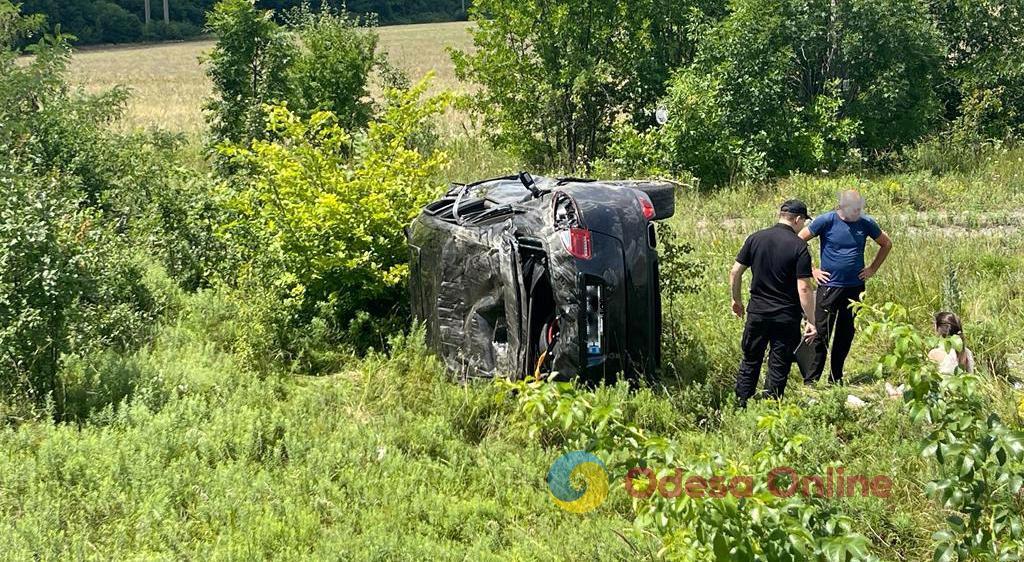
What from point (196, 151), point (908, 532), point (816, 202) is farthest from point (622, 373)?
point (196, 151)

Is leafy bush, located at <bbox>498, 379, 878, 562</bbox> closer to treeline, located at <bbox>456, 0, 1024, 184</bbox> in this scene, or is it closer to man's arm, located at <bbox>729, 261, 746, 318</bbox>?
man's arm, located at <bbox>729, 261, 746, 318</bbox>

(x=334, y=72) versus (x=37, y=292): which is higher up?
(x=334, y=72)

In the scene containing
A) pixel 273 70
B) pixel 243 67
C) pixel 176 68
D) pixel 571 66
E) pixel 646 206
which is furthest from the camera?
pixel 176 68

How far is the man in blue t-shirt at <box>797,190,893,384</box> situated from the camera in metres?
6.99

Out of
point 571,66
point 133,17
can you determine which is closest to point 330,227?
point 571,66

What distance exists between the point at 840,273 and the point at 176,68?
52086 mm

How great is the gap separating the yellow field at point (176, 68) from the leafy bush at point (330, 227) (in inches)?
427

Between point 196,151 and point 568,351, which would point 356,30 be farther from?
point 568,351

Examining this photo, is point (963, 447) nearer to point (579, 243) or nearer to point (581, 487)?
point (581, 487)

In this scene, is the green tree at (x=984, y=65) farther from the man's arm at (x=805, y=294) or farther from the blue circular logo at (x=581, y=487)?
the blue circular logo at (x=581, y=487)

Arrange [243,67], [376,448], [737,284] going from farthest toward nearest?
[243,67] → [737,284] → [376,448]

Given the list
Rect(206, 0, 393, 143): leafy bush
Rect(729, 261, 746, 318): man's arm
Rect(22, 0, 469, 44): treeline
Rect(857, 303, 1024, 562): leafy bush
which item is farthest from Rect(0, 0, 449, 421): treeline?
Rect(22, 0, 469, 44): treeline

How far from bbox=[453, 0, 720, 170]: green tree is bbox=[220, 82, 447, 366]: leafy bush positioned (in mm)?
8285

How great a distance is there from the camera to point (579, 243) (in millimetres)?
6422
